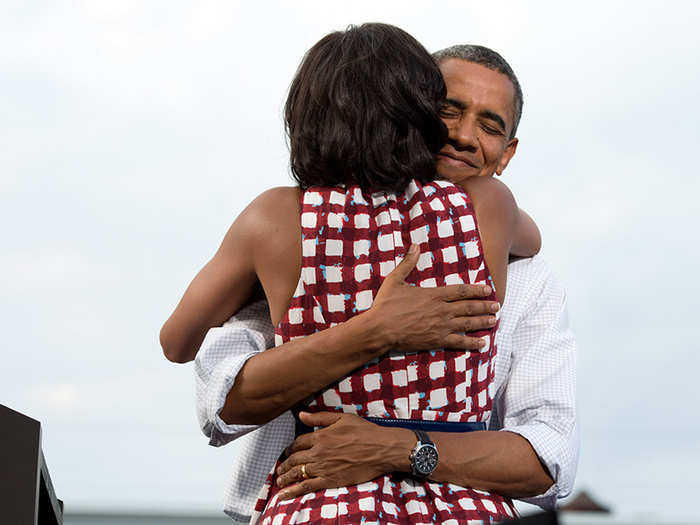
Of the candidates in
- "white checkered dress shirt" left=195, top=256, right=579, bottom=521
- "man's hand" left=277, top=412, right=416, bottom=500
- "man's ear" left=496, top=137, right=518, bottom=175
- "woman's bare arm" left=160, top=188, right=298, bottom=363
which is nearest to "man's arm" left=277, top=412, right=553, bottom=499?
"man's hand" left=277, top=412, right=416, bottom=500

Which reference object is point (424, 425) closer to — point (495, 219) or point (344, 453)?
point (344, 453)

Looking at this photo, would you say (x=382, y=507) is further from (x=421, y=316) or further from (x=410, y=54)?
(x=410, y=54)

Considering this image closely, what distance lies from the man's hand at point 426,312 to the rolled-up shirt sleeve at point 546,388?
230 mm

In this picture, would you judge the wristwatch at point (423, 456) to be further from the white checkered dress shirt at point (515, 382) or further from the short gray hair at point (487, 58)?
the short gray hair at point (487, 58)

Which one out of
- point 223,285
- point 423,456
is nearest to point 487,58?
point 223,285

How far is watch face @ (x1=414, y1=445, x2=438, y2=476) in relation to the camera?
133 centimetres

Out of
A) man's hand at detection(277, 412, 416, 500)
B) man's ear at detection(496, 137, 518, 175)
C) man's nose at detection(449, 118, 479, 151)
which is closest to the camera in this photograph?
man's hand at detection(277, 412, 416, 500)

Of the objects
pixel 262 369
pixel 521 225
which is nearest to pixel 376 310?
pixel 262 369

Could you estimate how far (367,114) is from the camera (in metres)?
1.42

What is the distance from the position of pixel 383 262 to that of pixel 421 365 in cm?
16

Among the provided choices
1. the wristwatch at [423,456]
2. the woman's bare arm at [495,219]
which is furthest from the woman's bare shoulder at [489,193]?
the wristwatch at [423,456]

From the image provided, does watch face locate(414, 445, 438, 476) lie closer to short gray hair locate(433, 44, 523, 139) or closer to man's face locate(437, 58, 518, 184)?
man's face locate(437, 58, 518, 184)

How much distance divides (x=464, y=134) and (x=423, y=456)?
2.47ft

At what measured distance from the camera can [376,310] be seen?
134cm
